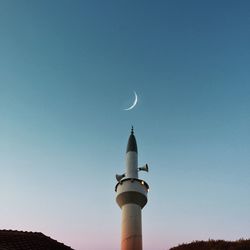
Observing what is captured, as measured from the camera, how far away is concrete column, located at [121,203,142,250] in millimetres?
34062

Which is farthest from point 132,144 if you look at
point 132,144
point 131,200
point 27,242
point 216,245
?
point 27,242

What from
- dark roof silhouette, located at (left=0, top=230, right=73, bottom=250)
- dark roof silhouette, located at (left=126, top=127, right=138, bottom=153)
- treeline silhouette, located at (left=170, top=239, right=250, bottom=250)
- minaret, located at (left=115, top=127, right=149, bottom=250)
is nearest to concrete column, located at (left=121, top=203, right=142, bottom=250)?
minaret, located at (left=115, top=127, right=149, bottom=250)

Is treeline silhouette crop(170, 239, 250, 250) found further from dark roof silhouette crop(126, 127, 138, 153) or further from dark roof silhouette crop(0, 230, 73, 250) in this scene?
dark roof silhouette crop(126, 127, 138, 153)

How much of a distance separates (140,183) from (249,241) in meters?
14.4

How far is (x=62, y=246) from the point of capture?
21.7m

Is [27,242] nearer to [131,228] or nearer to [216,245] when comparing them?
[216,245]

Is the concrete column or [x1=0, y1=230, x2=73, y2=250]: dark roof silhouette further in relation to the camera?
the concrete column

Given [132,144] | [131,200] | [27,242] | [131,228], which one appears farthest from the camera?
[132,144]

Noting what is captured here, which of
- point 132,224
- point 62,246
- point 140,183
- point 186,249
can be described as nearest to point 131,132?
point 140,183

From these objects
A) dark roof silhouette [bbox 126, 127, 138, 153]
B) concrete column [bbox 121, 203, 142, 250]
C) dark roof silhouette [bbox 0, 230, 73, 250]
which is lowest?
dark roof silhouette [bbox 0, 230, 73, 250]

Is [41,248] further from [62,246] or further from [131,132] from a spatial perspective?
[131,132]

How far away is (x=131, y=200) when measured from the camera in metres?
36.8

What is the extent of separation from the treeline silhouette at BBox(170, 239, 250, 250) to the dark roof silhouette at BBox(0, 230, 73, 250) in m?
11.6

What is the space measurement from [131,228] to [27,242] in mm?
16828
